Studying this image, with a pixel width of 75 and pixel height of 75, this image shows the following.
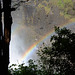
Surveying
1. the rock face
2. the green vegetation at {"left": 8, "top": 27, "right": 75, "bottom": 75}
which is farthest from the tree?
the rock face

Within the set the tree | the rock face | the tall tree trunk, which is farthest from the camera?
the rock face

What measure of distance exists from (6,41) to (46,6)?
204ft

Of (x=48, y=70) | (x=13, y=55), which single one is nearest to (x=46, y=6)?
(x=13, y=55)

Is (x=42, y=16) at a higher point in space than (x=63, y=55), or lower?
lower

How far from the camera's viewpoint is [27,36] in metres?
62.9

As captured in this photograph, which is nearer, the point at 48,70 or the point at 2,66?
the point at 2,66

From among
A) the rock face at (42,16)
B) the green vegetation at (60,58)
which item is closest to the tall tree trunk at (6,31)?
the green vegetation at (60,58)

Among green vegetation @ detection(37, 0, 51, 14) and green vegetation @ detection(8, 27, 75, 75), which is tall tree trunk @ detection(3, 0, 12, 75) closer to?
green vegetation @ detection(8, 27, 75, 75)

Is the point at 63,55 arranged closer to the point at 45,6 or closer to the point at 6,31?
the point at 6,31

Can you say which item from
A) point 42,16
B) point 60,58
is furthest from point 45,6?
point 60,58

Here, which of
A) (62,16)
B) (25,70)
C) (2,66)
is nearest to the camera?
(2,66)

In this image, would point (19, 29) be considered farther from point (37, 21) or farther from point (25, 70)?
point (25, 70)

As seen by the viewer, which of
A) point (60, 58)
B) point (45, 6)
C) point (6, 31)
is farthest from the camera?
point (45, 6)

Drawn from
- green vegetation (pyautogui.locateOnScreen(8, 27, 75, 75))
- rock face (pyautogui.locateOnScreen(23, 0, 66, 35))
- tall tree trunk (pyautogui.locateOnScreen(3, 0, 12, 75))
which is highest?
tall tree trunk (pyautogui.locateOnScreen(3, 0, 12, 75))
